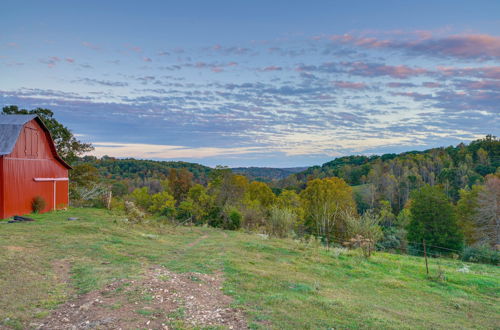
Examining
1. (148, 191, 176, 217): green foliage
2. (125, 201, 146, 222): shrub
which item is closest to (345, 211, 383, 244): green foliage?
(125, 201, 146, 222): shrub

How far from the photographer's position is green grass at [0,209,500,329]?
6.72 metres

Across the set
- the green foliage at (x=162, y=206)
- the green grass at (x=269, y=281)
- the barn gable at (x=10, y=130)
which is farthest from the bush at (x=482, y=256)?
the green foliage at (x=162, y=206)

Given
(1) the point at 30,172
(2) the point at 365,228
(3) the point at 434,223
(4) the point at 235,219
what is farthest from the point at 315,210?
(1) the point at 30,172

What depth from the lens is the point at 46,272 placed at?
8.73 meters

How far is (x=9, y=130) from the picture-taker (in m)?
20.9

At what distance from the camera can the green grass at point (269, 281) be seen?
6719 millimetres

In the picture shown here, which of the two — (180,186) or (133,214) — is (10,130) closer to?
(133,214)

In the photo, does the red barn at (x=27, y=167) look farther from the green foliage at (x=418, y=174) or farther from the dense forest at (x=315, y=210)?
the green foliage at (x=418, y=174)

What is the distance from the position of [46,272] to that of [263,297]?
5504 mm

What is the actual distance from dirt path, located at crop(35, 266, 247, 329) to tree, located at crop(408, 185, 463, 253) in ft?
122

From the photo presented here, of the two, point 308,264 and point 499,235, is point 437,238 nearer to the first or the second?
point 499,235

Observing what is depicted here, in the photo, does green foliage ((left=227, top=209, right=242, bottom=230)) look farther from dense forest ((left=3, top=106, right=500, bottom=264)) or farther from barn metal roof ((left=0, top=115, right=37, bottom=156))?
barn metal roof ((left=0, top=115, right=37, bottom=156))

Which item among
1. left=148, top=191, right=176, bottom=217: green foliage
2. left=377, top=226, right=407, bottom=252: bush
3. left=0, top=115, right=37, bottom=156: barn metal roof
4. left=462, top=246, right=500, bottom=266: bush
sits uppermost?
left=0, top=115, right=37, bottom=156: barn metal roof

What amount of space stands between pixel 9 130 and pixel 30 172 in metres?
2.81
